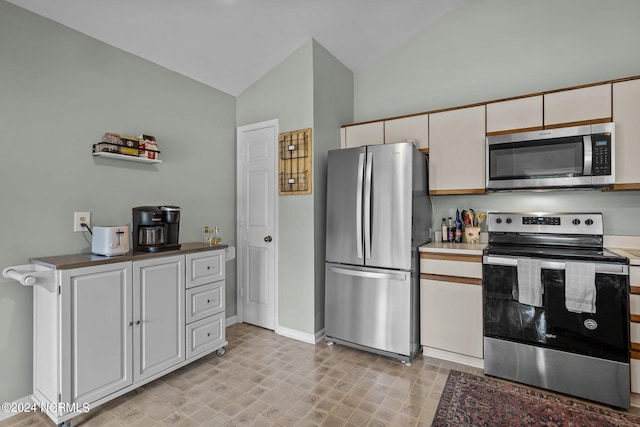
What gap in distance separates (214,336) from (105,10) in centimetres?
258

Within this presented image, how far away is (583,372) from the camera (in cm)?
209

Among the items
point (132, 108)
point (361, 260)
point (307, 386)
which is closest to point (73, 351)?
point (307, 386)

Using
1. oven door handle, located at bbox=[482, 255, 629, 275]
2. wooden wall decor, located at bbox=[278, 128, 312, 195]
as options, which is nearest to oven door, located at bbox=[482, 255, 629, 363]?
oven door handle, located at bbox=[482, 255, 629, 275]

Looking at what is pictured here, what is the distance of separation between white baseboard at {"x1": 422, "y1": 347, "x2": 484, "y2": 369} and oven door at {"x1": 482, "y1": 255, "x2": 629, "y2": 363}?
28 centimetres

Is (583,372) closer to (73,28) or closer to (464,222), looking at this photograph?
(464,222)

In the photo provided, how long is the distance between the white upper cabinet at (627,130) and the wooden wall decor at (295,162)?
234 centimetres

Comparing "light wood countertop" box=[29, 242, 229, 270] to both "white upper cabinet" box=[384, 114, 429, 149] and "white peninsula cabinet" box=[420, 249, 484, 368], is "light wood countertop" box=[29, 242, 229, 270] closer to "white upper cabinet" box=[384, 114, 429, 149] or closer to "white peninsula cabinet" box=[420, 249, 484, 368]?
"white peninsula cabinet" box=[420, 249, 484, 368]

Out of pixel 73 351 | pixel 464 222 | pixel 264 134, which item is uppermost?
pixel 264 134

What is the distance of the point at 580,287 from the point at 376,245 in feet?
4.57

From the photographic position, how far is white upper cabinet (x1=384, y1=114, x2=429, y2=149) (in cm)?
297

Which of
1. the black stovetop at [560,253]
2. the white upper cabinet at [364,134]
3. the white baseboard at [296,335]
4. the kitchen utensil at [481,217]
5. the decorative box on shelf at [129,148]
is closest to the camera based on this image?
the black stovetop at [560,253]

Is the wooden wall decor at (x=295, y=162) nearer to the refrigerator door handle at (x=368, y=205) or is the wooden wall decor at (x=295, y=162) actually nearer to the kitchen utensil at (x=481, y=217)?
the refrigerator door handle at (x=368, y=205)

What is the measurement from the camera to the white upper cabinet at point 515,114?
252 centimetres

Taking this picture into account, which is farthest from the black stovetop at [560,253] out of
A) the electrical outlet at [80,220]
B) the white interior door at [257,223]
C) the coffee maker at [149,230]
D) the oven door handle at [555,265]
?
the electrical outlet at [80,220]
